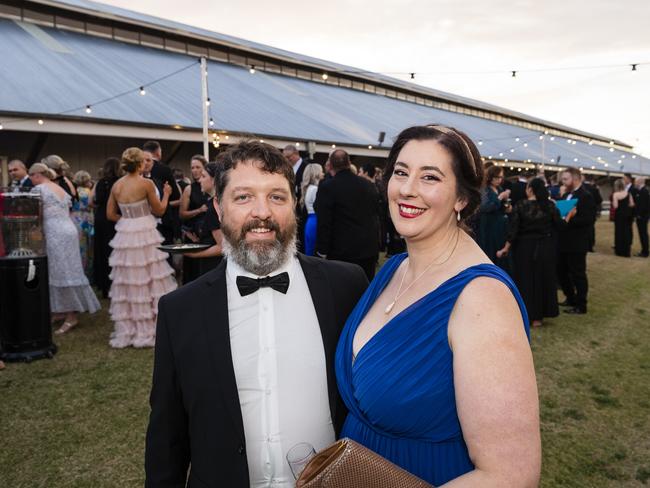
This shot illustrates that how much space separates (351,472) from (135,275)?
5228 millimetres

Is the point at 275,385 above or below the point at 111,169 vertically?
below

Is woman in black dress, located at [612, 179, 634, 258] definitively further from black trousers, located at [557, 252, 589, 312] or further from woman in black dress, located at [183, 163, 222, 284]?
woman in black dress, located at [183, 163, 222, 284]

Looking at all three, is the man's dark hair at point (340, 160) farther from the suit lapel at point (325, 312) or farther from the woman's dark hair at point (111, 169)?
the suit lapel at point (325, 312)

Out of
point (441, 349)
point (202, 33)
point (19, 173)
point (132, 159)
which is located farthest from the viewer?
point (202, 33)

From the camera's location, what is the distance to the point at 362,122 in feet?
75.5

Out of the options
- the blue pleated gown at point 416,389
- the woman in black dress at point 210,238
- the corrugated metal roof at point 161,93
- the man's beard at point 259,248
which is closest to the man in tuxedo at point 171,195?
the woman in black dress at point 210,238

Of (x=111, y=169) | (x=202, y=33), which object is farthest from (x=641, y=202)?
(x=202, y=33)

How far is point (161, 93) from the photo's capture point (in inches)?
645

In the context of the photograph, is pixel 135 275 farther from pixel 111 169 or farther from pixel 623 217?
pixel 623 217

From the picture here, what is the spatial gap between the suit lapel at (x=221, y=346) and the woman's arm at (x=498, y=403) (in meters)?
0.80

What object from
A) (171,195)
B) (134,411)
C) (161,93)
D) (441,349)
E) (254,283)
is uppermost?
(161,93)

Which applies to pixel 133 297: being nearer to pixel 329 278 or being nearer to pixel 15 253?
pixel 15 253

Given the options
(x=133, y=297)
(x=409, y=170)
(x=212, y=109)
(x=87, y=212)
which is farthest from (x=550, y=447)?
(x=212, y=109)

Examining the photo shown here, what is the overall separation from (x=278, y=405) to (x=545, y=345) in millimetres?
5515
